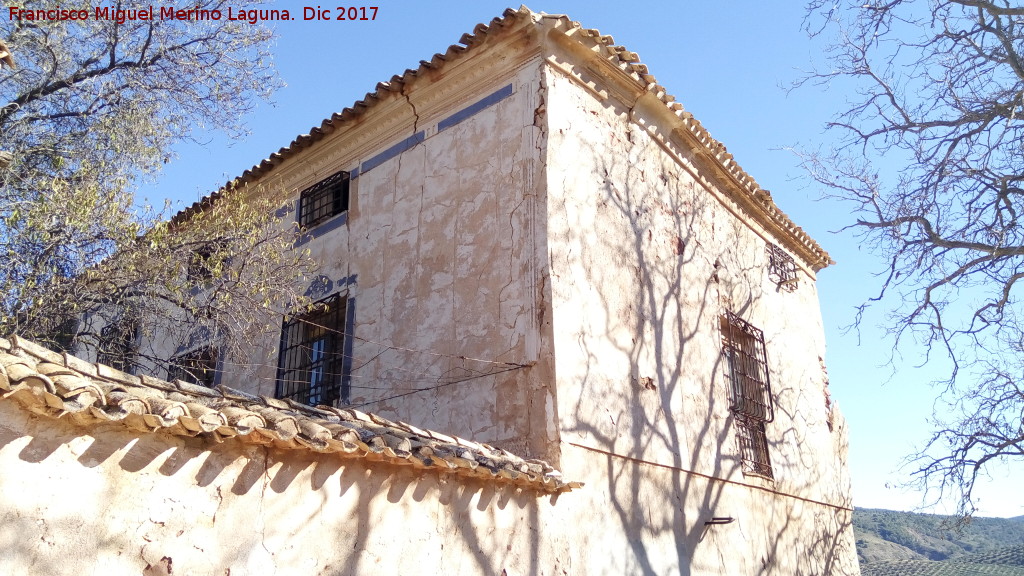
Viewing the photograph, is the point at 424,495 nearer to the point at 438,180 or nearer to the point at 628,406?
the point at 628,406

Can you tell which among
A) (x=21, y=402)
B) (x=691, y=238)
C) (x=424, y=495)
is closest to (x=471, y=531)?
(x=424, y=495)

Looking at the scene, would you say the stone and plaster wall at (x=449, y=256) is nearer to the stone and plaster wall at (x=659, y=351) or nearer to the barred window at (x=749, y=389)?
the stone and plaster wall at (x=659, y=351)

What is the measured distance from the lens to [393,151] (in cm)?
838

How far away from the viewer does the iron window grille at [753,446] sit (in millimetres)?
8492

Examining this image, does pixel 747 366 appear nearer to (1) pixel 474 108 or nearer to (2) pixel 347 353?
Answer: (1) pixel 474 108

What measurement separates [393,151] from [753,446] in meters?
5.30

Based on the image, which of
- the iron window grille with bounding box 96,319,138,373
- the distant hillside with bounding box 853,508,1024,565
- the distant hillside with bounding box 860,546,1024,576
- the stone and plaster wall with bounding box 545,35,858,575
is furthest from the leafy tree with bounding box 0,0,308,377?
the distant hillside with bounding box 853,508,1024,565

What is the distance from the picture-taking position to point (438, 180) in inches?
303

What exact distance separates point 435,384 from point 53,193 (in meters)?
3.52

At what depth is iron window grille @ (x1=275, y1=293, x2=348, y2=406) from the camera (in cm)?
799

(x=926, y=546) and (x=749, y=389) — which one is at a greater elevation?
(x=749, y=389)

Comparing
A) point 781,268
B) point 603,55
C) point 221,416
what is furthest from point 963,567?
point 221,416

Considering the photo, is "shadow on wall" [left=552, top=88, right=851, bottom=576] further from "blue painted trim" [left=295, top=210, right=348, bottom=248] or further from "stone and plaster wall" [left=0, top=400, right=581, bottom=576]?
"blue painted trim" [left=295, top=210, right=348, bottom=248]

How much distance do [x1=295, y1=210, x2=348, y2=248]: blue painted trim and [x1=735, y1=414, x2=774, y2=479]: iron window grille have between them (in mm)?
4996
